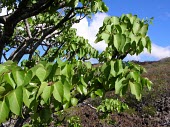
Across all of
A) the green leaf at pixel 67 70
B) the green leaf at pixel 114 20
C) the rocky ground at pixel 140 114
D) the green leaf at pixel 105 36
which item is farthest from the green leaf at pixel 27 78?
the rocky ground at pixel 140 114

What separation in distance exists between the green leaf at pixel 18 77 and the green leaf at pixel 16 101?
0.21m

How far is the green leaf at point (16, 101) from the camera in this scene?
2.67m

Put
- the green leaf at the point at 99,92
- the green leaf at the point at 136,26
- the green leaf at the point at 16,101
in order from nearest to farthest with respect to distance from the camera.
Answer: the green leaf at the point at 16,101 < the green leaf at the point at 136,26 < the green leaf at the point at 99,92

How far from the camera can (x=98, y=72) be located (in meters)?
4.74

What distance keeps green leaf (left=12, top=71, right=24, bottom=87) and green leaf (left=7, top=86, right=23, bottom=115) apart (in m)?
0.21

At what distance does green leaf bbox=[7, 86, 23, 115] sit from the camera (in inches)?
105

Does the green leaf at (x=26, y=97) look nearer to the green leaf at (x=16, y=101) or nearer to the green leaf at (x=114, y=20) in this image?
the green leaf at (x=16, y=101)

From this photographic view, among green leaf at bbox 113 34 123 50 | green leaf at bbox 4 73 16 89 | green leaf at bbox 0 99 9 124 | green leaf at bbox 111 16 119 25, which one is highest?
green leaf at bbox 111 16 119 25

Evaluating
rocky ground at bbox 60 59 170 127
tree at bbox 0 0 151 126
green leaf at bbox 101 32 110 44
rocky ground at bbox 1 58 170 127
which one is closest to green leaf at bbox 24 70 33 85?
tree at bbox 0 0 151 126

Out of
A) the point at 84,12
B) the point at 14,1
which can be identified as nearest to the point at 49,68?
the point at 14,1

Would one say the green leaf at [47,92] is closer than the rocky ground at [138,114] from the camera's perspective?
Yes

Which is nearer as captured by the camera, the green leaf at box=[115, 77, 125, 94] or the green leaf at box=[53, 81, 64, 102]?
the green leaf at box=[53, 81, 64, 102]

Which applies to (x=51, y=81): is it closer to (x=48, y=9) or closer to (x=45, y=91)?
(x=45, y=91)

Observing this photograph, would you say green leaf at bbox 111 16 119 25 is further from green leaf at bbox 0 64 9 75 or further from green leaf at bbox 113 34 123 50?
green leaf at bbox 0 64 9 75
